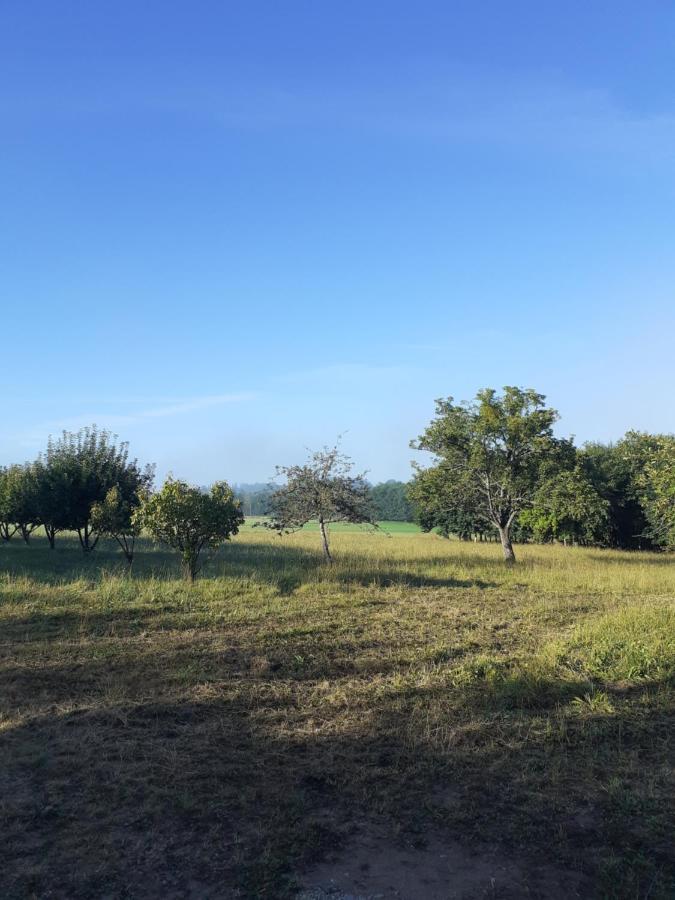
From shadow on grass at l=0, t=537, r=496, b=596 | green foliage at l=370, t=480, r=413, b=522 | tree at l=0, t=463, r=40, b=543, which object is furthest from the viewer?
green foliage at l=370, t=480, r=413, b=522

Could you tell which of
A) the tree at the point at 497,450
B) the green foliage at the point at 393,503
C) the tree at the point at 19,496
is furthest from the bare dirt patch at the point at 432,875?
the green foliage at the point at 393,503

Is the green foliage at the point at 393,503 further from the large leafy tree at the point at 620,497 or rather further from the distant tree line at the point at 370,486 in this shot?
the distant tree line at the point at 370,486

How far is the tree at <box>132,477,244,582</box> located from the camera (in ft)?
49.8

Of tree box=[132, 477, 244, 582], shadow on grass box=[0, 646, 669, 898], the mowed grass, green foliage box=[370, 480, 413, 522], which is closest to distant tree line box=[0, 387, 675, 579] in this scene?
tree box=[132, 477, 244, 582]

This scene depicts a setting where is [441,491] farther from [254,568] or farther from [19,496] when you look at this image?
[19,496]

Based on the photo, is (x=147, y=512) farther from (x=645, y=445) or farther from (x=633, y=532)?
(x=633, y=532)

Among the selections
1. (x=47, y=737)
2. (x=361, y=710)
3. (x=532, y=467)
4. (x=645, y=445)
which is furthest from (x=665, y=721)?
(x=532, y=467)

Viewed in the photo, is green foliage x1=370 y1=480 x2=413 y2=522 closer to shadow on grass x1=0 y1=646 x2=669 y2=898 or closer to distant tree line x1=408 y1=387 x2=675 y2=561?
distant tree line x1=408 y1=387 x2=675 y2=561

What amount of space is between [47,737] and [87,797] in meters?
1.46

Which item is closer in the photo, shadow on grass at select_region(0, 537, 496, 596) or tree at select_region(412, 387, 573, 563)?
shadow on grass at select_region(0, 537, 496, 596)

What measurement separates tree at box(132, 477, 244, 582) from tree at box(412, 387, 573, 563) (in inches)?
403

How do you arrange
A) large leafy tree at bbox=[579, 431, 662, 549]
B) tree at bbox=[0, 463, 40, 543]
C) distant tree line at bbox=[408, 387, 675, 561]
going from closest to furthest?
distant tree line at bbox=[408, 387, 675, 561] < tree at bbox=[0, 463, 40, 543] < large leafy tree at bbox=[579, 431, 662, 549]

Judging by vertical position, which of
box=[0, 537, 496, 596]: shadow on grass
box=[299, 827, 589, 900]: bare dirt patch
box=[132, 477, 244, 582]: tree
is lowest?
box=[299, 827, 589, 900]: bare dirt patch

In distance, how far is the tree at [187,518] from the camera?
598 inches
